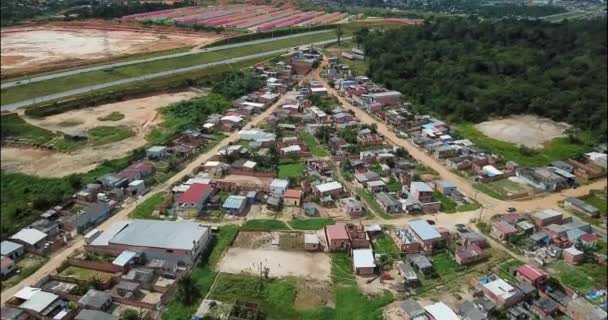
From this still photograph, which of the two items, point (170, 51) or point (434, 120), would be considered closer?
point (434, 120)

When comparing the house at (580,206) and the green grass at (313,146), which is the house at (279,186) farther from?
the house at (580,206)

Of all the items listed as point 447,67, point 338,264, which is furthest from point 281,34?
point 338,264

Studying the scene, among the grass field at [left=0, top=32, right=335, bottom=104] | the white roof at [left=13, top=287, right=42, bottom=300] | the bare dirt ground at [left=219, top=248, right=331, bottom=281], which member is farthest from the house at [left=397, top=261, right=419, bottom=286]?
the grass field at [left=0, top=32, right=335, bottom=104]

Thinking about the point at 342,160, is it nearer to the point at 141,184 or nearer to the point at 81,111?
the point at 141,184

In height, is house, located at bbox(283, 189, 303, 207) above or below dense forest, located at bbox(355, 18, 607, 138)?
below

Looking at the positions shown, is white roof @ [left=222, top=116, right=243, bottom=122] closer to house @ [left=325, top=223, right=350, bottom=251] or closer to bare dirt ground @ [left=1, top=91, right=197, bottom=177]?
bare dirt ground @ [left=1, top=91, right=197, bottom=177]

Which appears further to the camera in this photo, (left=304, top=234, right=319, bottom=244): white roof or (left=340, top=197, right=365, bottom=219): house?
(left=340, top=197, right=365, bottom=219): house

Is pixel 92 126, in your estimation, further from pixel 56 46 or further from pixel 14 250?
pixel 56 46
